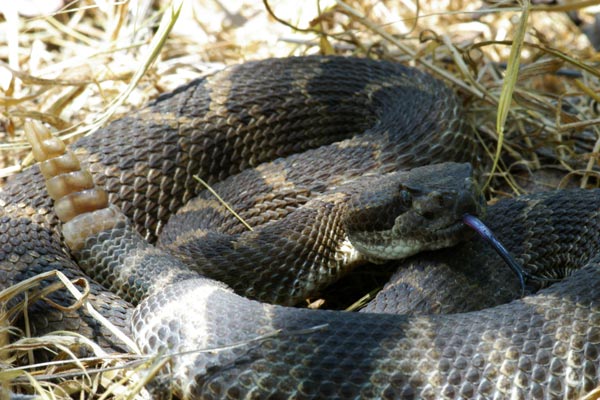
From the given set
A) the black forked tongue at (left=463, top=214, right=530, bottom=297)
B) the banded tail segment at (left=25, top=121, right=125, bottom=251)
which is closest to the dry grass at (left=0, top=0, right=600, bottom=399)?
the black forked tongue at (left=463, top=214, right=530, bottom=297)

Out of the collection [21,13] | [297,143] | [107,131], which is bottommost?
[297,143]

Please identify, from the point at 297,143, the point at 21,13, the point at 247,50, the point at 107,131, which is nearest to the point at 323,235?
the point at 297,143

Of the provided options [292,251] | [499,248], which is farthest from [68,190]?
[499,248]

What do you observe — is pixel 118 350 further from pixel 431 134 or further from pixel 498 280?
pixel 431 134

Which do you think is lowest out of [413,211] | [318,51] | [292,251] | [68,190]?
[292,251]

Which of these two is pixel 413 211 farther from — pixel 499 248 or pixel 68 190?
pixel 68 190

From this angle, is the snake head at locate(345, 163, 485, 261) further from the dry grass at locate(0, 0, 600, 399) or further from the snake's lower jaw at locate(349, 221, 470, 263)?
the dry grass at locate(0, 0, 600, 399)

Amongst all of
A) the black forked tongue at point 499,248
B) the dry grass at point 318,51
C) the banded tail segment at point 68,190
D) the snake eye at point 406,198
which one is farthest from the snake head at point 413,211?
the banded tail segment at point 68,190
